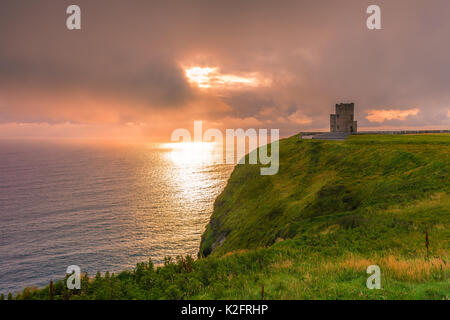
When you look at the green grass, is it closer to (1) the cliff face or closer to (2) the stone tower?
(1) the cliff face

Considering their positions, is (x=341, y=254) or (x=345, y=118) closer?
(x=341, y=254)

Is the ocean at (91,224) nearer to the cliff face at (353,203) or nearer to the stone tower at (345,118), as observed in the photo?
the cliff face at (353,203)

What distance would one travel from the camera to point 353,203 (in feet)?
72.7

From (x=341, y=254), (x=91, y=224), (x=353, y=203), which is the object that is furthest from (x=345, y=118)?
(x=91, y=224)

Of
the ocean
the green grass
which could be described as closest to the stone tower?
the green grass

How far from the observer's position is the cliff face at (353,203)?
15281 mm

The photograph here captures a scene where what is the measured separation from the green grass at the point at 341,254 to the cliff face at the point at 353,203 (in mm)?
82

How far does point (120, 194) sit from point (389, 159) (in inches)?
3809

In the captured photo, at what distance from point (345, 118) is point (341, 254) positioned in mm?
78408

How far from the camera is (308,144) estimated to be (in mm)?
57156

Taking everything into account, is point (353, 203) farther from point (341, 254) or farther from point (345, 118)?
point (345, 118)
